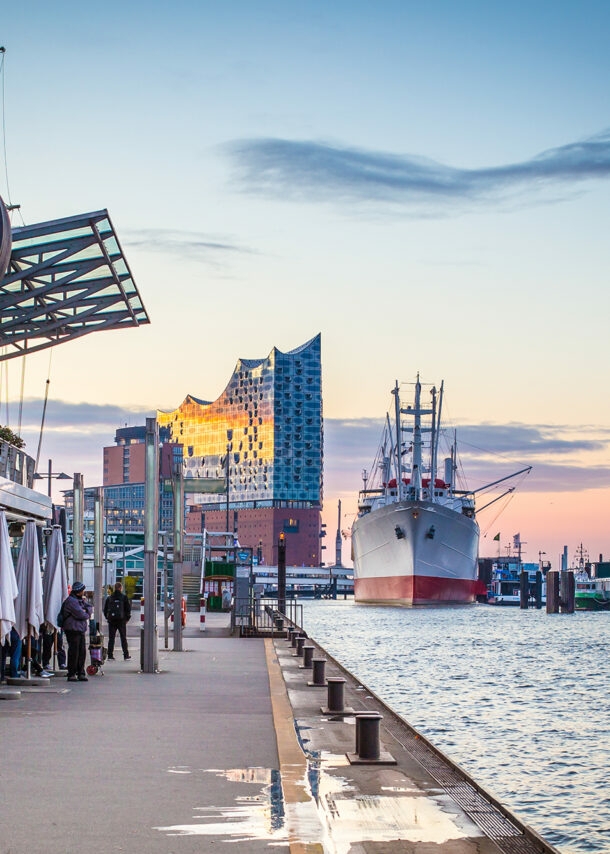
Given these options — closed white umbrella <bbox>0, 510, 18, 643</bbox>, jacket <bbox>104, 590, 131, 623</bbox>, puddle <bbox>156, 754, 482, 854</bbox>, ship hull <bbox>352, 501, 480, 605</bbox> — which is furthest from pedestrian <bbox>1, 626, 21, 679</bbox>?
ship hull <bbox>352, 501, 480, 605</bbox>

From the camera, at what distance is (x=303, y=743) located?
14.6 m

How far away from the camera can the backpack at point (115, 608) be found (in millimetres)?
27609

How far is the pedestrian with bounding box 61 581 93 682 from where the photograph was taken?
2189 cm

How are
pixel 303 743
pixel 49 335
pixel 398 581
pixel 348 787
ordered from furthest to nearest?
pixel 398 581 → pixel 49 335 → pixel 303 743 → pixel 348 787

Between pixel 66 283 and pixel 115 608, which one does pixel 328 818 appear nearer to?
pixel 66 283

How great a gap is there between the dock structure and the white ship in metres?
89.7

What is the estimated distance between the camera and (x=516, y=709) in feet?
102

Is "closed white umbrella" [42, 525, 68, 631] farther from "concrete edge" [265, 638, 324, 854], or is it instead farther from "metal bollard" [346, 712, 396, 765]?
"metal bollard" [346, 712, 396, 765]

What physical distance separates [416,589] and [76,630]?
88.7m

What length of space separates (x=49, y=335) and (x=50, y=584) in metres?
7.43

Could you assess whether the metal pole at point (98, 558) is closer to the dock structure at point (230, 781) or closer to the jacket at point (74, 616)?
the jacket at point (74, 616)

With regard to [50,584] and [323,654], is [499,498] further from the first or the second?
[50,584]

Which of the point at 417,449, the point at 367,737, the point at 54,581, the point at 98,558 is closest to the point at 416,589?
the point at 417,449

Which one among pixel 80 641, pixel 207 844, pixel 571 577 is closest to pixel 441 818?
pixel 207 844
